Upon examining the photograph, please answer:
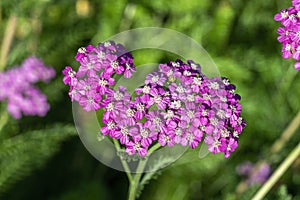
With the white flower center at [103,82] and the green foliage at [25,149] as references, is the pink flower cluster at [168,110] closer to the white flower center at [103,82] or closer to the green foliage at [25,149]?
the white flower center at [103,82]

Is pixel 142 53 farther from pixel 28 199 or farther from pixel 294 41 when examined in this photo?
pixel 294 41

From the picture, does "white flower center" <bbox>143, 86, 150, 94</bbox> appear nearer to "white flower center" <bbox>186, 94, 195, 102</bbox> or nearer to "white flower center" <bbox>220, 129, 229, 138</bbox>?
"white flower center" <bbox>186, 94, 195, 102</bbox>

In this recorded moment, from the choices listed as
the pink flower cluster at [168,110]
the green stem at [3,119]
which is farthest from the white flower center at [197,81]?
the green stem at [3,119]

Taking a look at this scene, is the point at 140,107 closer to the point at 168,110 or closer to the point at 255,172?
the point at 168,110

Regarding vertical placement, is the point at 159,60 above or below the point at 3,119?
above

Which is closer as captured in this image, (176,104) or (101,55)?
(176,104)

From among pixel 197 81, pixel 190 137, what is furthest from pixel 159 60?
pixel 190 137

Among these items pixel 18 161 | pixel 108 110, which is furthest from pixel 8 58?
pixel 108 110
